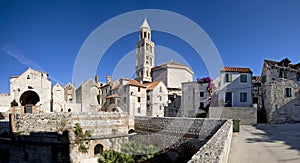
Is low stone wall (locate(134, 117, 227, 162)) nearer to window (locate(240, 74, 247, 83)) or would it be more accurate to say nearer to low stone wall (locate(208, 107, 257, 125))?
low stone wall (locate(208, 107, 257, 125))

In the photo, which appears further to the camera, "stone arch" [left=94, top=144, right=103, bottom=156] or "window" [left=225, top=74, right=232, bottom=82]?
"window" [left=225, top=74, right=232, bottom=82]

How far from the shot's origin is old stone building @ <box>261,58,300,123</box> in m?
19.6

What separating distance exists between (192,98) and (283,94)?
11.2 metres

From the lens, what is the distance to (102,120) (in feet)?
53.9

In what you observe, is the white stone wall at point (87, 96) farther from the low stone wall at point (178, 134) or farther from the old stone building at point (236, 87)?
the old stone building at point (236, 87)

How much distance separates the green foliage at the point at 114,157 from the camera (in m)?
15.0

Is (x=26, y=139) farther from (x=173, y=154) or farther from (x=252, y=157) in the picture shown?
(x=252, y=157)

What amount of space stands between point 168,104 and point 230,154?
87.2ft

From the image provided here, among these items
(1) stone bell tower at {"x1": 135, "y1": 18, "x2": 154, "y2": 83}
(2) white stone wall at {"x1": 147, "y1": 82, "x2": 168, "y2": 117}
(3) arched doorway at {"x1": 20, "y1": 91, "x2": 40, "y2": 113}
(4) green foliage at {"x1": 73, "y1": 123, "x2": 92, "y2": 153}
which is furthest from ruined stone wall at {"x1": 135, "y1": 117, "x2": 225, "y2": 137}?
(1) stone bell tower at {"x1": 135, "y1": 18, "x2": 154, "y2": 83}

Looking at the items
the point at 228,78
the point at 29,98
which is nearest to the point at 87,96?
the point at 29,98

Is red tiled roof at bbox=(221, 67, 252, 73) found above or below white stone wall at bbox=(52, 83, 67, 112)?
above

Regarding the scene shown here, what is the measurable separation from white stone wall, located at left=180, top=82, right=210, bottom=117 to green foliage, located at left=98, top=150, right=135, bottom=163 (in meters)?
13.6

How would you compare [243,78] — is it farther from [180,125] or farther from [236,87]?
[180,125]

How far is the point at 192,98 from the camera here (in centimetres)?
2702
